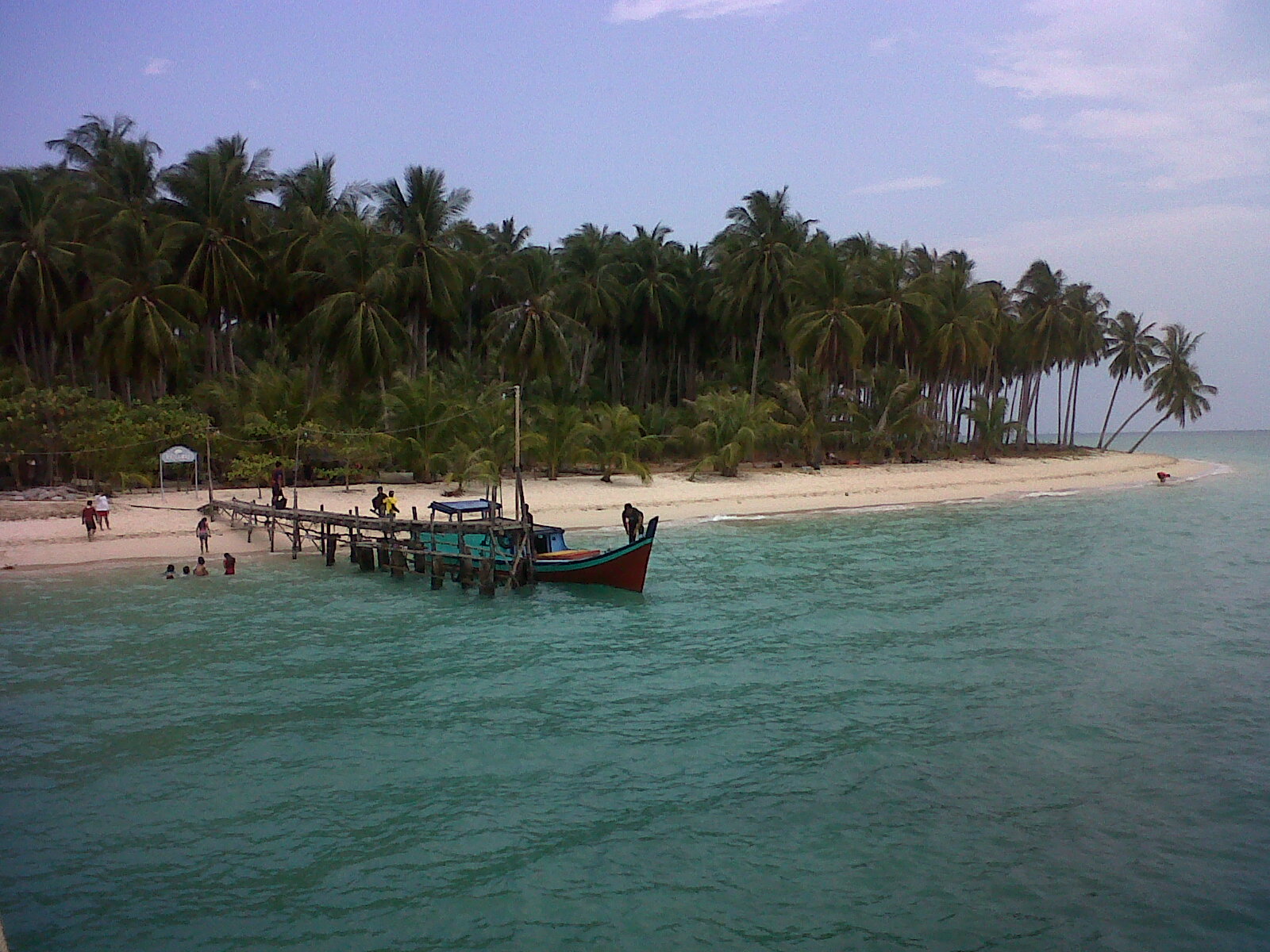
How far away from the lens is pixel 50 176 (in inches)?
1715

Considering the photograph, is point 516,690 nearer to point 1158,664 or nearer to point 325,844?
point 325,844

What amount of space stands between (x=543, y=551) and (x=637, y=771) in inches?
471

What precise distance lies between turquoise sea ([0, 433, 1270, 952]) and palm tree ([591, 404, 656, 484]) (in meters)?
17.6

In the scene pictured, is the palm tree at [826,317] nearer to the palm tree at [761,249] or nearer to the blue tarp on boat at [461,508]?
the palm tree at [761,249]

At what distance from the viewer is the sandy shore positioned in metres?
26.0

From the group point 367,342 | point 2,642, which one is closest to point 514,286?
point 367,342

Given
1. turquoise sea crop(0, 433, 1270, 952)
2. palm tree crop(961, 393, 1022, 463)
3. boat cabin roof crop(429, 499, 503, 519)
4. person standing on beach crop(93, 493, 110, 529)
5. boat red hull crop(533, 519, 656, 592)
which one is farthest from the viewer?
palm tree crop(961, 393, 1022, 463)

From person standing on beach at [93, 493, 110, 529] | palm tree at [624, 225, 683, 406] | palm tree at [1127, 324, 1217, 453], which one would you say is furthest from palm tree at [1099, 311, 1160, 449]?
person standing on beach at [93, 493, 110, 529]

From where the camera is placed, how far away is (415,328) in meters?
47.4

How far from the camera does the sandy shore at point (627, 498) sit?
85.2ft

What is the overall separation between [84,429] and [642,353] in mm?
34512

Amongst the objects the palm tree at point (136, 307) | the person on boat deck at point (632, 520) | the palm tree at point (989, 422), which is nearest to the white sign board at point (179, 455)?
the palm tree at point (136, 307)

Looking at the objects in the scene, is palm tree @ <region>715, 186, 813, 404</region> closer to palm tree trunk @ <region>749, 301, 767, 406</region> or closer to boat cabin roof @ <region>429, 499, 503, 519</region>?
palm tree trunk @ <region>749, 301, 767, 406</region>

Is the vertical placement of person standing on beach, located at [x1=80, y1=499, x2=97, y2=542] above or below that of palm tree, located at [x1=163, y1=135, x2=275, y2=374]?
below
